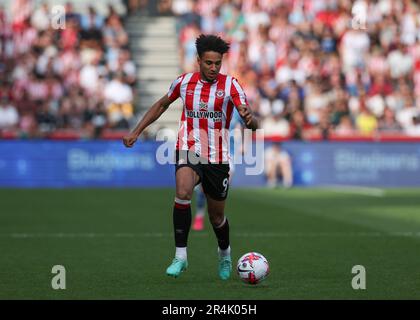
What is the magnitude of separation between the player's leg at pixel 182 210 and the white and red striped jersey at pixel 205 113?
0.86 feet

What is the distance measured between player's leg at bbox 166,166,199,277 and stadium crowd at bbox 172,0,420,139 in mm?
18229

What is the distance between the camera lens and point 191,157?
33.9 ft

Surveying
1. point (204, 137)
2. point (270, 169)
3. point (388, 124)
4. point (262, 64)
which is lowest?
point (270, 169)

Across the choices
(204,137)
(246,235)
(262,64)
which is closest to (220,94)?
(204,137)

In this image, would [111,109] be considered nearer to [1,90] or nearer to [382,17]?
[1,90]

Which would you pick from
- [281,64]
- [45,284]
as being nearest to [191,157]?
[45,284]

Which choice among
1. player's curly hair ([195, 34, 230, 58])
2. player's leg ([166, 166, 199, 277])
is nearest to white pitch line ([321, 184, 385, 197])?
player's leg ([166, 166, 199, 277])

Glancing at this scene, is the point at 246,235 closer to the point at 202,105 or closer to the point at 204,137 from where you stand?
the point at 204,137

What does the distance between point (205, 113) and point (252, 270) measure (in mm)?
1595

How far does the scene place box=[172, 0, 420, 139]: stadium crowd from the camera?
29.3 m

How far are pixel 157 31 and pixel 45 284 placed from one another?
24.0m

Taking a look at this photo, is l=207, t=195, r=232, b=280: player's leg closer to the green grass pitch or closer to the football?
the green grass pitch

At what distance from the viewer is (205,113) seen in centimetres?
1030

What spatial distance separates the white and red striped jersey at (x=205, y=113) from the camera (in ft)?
33.6
